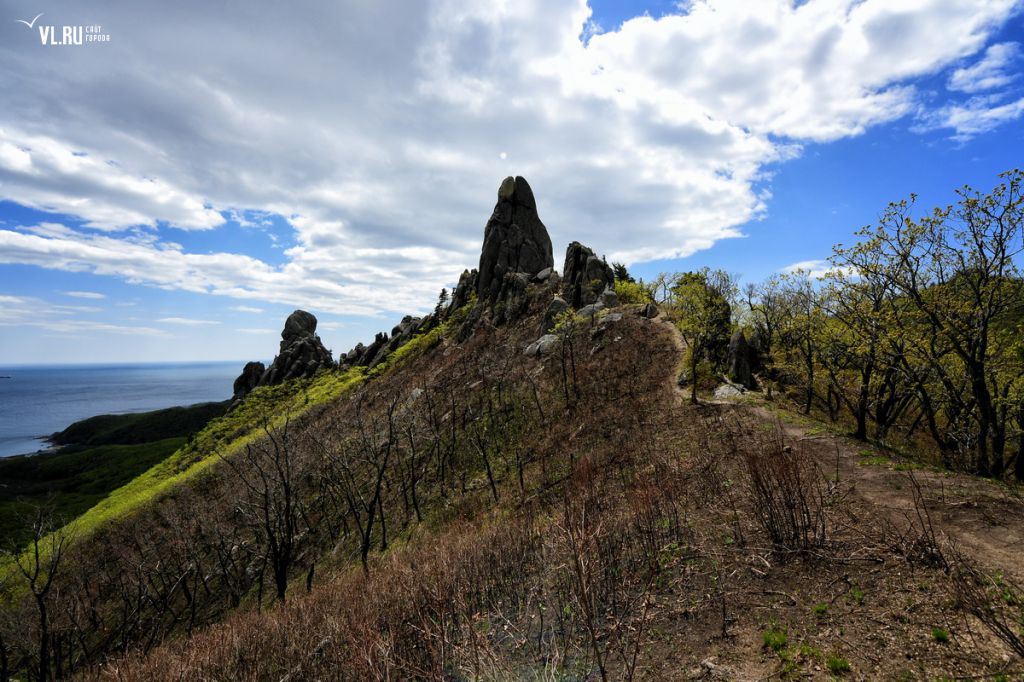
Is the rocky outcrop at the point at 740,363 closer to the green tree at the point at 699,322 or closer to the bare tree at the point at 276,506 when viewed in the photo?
the green tree at the point at 699,322

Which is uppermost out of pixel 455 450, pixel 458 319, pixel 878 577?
pixel 458 319

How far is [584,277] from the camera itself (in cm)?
5453

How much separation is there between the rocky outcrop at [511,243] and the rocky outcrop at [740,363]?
35455 millimetres

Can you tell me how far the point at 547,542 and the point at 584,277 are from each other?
43.1 metres

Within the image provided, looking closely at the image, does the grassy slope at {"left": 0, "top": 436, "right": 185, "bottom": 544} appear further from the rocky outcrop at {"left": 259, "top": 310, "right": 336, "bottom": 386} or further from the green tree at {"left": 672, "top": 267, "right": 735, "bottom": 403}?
the green tree at {"left": 672, "top": 267, "right": 735, "bottom": 403}

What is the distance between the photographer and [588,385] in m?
36.9

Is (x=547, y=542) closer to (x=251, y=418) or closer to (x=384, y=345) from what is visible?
(x=251, y=418)

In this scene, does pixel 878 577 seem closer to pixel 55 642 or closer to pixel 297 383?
pixel 55 642

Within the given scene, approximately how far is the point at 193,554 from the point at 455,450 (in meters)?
22.4

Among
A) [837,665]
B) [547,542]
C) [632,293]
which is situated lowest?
[547,542]

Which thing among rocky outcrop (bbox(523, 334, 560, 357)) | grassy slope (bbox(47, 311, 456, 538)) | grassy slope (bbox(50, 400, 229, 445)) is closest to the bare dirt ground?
rocky outcrop (bbox(523, 334, 560, 357))

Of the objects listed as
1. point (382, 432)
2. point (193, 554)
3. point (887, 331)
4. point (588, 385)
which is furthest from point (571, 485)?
point (193, 554)

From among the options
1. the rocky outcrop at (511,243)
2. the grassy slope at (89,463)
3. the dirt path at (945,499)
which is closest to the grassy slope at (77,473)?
the grassy slope at (89,463)

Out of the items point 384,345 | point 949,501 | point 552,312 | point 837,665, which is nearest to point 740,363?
point 949,501
